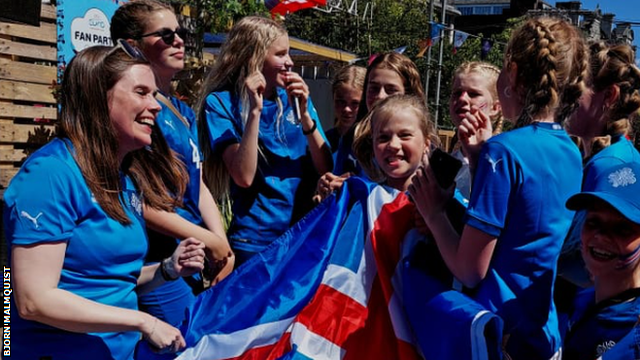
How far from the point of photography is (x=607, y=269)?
223 centimetres

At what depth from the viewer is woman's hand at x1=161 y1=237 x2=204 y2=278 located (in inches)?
102

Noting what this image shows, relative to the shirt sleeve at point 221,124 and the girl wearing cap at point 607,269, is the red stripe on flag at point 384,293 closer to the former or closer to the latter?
the girl wearing cap at point 607,269

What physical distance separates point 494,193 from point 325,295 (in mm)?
776

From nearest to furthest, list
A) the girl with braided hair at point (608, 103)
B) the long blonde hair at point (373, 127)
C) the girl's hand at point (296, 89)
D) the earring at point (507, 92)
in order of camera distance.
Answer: the earring at point (507, 92) → the long blonde hair at point (373, 127) → the girl with braided hair at point (608, 103) → the girl's hand at point (296, 89)

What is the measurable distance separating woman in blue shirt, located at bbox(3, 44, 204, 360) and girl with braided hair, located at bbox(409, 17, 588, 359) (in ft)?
3.35

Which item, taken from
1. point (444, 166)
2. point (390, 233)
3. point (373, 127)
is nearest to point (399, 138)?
point (373, 127)

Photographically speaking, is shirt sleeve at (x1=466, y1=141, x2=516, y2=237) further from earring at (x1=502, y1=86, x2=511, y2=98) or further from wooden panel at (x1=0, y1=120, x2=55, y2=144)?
wooden panel at (x1=0, y1=120, x2=55, y2=144)

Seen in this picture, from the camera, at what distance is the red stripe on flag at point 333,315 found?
8.00 feet

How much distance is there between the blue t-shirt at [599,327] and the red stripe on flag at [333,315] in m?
0.73

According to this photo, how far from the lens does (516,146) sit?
7.00 ft

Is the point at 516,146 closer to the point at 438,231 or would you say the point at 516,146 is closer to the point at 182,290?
the point at 438,231

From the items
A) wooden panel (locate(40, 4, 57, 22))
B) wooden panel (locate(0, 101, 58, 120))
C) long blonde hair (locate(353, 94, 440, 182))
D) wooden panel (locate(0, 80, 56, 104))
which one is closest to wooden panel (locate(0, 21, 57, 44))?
wooden panel (locate(40, 4, 57, 22))

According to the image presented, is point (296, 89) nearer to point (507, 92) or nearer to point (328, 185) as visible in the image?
point (328, 185)

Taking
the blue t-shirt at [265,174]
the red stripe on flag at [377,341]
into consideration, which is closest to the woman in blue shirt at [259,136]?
the blue t-shirt at [265,174]
